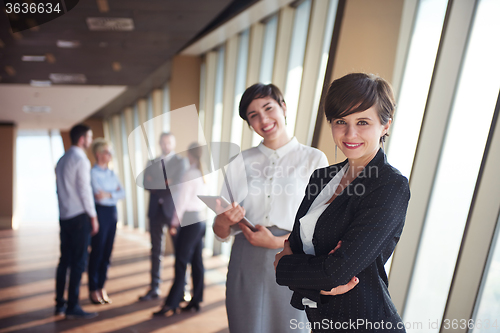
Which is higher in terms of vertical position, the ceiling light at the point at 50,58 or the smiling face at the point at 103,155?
the ceiling light at the point at 50,58

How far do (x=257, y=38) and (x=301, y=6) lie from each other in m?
1.00

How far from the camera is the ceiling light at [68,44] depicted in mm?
5973

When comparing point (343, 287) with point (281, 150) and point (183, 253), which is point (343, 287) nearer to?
point (281, 150)

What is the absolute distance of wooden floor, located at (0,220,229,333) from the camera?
3.49 meters

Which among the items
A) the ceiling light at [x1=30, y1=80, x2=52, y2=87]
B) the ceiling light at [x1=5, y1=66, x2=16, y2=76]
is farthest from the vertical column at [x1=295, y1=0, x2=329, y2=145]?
the ceiling light at [x1=30, y1=80, x2=52, y2=87]

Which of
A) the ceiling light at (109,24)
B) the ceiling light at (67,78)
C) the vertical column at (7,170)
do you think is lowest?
the vertical column at (7,170)

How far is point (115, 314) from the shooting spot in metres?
3.81

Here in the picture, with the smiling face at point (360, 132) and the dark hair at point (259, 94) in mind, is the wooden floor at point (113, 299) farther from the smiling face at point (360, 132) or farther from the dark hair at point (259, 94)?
the smiling face at point (360, 132)

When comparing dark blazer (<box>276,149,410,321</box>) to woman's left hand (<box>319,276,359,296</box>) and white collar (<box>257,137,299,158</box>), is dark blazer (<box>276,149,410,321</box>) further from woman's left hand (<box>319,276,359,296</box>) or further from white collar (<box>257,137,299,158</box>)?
white collar (<box>257,137,299,158</box>)

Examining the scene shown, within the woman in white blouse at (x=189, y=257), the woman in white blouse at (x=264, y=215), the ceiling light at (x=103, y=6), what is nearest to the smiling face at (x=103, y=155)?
the woman in white blouse at (x=189, y=257)

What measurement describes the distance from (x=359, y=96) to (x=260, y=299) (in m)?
1.01

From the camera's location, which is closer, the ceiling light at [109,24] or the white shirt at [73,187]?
the white shirt at [73,187]

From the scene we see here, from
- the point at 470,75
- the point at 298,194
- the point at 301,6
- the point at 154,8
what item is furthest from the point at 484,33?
the point at 154,8

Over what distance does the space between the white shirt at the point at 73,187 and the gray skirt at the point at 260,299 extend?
2.38m
